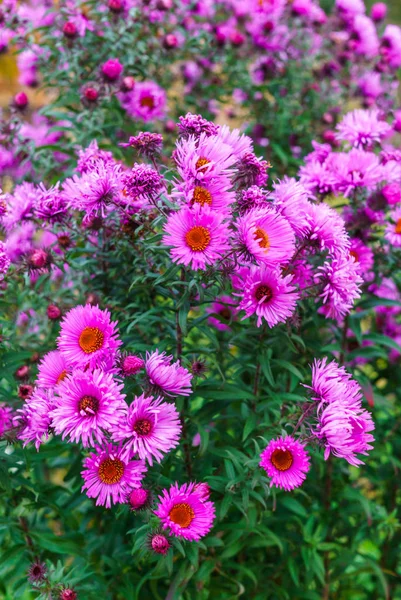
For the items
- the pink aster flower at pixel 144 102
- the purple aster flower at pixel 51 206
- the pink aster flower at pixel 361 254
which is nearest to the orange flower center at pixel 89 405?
the purple aster flower at pixel 51 206

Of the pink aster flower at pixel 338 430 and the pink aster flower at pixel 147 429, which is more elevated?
the pink aster flower at pixel 338 430

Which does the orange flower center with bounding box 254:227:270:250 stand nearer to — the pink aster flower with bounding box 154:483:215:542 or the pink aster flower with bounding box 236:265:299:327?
the pink aster flower with bounding box 236:265:299:327

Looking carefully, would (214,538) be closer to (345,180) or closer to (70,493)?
(70,493)

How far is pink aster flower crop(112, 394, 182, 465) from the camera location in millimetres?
1354

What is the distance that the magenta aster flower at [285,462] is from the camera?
141 centimetres

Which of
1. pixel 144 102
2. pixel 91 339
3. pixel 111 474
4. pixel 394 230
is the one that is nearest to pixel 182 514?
pixel 111 474

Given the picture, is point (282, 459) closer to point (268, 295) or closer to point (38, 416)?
point (268, 295)

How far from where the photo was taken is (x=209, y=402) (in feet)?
5.89

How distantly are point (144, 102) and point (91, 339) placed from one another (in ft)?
4.77

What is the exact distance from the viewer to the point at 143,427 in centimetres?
138

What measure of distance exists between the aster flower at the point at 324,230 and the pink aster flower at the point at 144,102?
49.7 inches

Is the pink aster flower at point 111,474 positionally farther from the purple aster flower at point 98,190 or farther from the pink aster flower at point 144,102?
the pink aster flower at point 144,102

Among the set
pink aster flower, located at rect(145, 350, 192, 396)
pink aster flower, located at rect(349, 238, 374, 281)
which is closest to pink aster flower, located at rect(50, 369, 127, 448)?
pink aster flower, located at rect(145, 350, 192, 396)

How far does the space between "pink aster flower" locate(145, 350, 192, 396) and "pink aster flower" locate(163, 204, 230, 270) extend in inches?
9.1
